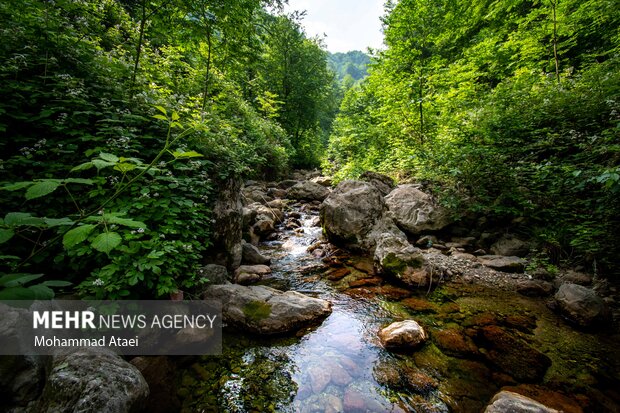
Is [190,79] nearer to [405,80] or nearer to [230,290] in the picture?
[230,290]

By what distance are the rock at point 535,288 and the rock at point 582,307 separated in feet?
1.87

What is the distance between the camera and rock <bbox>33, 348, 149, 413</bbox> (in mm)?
1945

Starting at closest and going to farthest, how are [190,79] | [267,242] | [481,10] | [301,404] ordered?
[301,404], [190,79], [267,242], [481,10]

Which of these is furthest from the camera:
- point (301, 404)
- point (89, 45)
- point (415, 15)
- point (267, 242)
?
point (415, 15)

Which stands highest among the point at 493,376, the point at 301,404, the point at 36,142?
the point at 36,142

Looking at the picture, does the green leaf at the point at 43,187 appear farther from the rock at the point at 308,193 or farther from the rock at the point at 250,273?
the rock at the point at 308,193

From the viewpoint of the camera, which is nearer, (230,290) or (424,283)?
(230,290)

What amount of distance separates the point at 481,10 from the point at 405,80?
4681mm

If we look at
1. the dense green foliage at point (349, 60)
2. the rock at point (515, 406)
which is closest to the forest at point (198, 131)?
the rock at point (515, 406)

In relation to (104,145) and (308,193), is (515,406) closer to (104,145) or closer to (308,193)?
(104,145)

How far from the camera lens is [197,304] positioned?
11.9ft

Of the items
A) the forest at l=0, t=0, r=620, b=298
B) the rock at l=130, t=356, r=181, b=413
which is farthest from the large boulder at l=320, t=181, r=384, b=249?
the rock at l=130, t=356, r=181, b=413

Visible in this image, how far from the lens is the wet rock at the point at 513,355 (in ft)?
9.92

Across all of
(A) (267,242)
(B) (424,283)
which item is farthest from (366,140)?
(B) (424,283)
